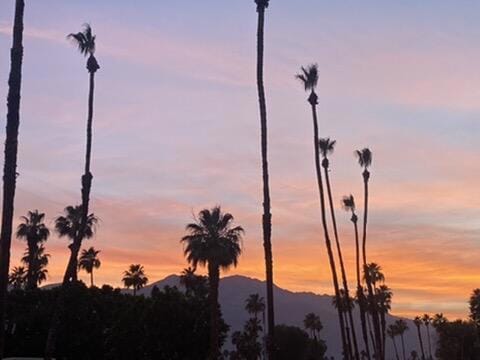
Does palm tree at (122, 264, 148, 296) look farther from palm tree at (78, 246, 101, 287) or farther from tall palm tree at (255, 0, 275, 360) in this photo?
tall palm tree at (255, 0, 275, 360)

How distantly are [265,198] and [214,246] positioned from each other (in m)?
19.0

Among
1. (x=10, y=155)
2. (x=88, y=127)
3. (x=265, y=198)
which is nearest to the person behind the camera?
(x=10, y=155)

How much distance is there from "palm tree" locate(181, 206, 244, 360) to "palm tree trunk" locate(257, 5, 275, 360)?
17895mm

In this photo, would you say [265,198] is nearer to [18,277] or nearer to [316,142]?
[316,142]

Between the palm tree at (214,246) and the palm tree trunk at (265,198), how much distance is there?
17.9 m

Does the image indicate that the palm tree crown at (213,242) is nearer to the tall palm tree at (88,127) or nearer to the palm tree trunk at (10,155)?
the tall palm tree at (88,127)

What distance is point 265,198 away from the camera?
32.9 meters

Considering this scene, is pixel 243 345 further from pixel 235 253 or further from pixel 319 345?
pixel 235 253

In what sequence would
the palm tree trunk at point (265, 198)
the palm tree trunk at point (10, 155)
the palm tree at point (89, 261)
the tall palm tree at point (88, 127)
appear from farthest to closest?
the palm tree at point (89, 261), the tall palm tree at point (88, 127), the palm tree trunk at point (265, 198), the palm tree trunk at point (10, 155)

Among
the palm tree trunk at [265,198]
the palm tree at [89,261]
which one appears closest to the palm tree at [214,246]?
the palm tree trunk at [265,198]

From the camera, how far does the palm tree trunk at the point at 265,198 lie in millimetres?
30881

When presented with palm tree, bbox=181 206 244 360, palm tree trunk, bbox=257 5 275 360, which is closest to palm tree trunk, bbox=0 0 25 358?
palm tree trunk, bbox=257 5 275 360

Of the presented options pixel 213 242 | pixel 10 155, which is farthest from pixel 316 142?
pixel 10 155

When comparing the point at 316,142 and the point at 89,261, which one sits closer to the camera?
the point at 316,142
